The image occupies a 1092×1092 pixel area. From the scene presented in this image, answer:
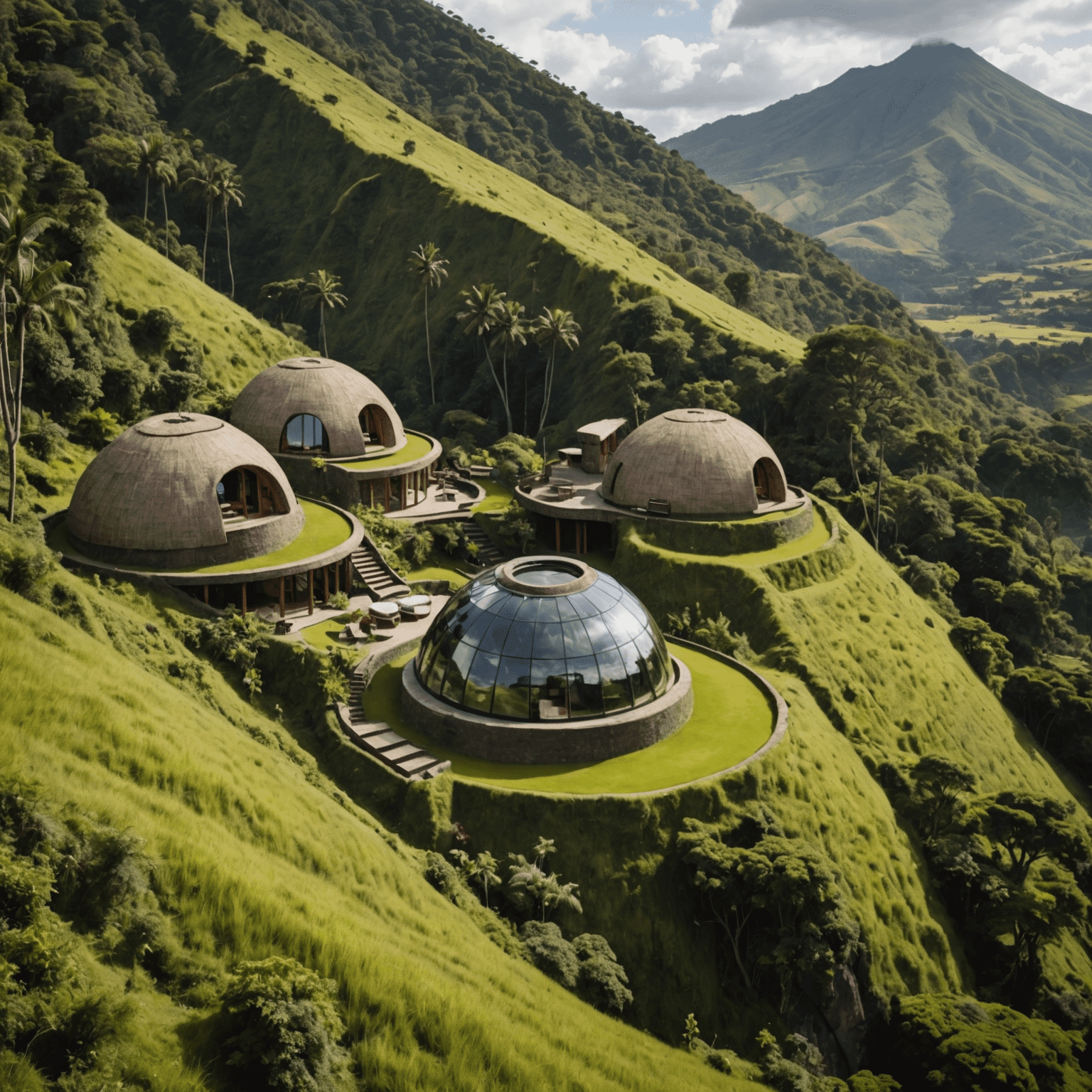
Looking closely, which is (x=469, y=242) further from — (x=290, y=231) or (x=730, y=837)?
(x=730, y=837)

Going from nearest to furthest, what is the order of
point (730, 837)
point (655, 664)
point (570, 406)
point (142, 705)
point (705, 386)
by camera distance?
point (142, 705) → point (730, 837) → point (655, 664) → point (705, 386) → point (570, 406)

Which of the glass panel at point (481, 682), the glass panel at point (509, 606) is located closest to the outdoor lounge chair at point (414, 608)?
the glass panel at point (509, 606)

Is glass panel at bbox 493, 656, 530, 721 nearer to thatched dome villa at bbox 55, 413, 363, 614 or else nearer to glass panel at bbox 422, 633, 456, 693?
glass panel at bbox 422, 633, 456, 693

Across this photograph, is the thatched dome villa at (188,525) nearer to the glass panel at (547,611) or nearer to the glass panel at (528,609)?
the glass panel at (528,609)

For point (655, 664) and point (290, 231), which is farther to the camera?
point (290, 231)

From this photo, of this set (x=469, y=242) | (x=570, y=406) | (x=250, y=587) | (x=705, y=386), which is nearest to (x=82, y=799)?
(x=250, y=587)

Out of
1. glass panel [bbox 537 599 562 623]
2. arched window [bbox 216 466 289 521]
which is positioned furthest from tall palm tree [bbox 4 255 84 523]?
glass panel [bbox 537 599 562 623]
